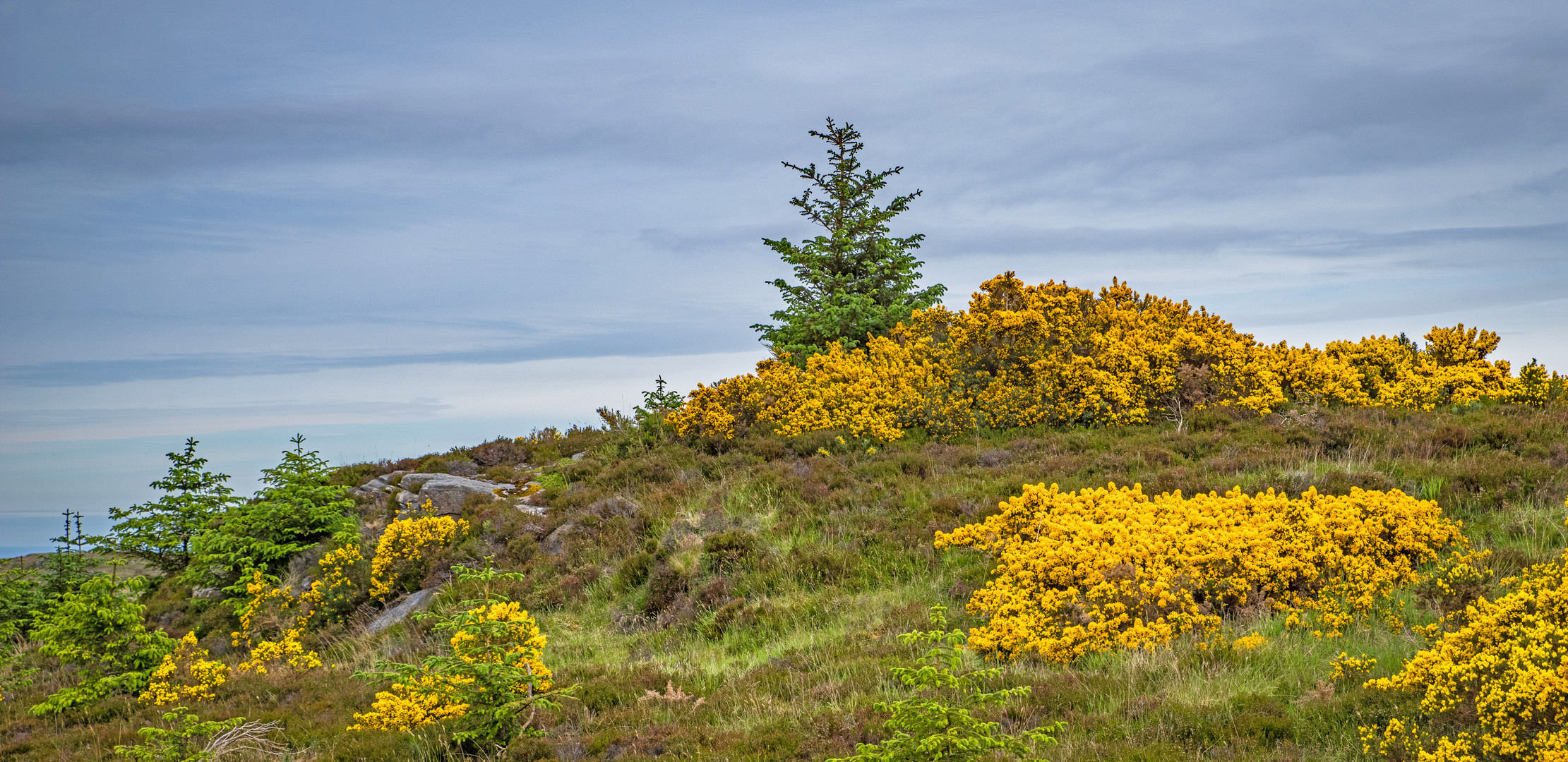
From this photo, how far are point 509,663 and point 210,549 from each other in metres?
11.6

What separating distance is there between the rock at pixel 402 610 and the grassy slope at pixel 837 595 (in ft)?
1.56

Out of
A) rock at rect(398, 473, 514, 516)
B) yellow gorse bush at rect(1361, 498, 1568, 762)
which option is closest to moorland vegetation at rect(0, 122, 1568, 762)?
yellow gorse bush at rect(1361, 498, 1568, 762)

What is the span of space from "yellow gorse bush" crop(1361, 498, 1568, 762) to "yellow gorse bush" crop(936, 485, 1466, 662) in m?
1.72

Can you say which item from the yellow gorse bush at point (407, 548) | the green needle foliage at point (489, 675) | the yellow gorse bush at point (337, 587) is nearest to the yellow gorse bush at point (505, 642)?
the green needle foliage at point (489, 675)

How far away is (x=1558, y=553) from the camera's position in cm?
827

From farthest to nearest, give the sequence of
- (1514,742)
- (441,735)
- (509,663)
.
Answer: (441,735) → (509,663) → (1514,742)

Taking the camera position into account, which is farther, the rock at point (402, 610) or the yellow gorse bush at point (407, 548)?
the yellow gorse bush at point (407, 548)

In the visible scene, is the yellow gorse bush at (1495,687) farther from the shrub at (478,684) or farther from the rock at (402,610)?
the rock at (402,610)

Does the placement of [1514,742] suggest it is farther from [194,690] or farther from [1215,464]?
[194,690]

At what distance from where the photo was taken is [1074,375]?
16062mm

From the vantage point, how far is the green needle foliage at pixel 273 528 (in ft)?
50.3

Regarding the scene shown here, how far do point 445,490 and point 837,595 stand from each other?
8.91 metres

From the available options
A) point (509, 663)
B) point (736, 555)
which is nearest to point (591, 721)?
point (509, 663)

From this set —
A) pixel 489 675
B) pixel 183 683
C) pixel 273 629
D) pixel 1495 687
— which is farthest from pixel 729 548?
pixel 1495 687
